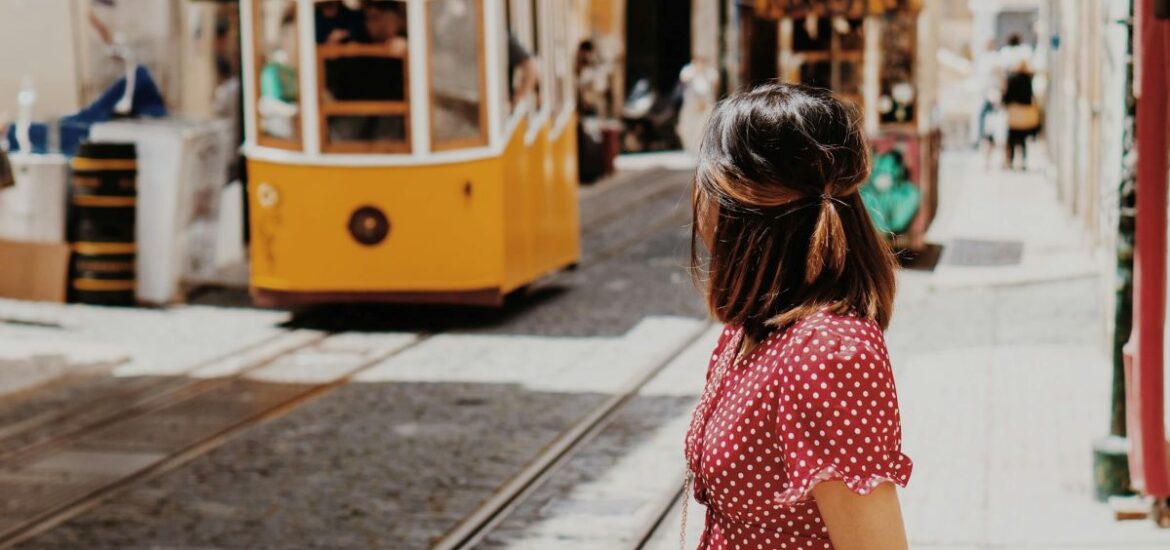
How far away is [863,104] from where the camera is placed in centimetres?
1430

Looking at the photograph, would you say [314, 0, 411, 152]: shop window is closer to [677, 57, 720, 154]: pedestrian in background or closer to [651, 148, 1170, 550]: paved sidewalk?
[651, 148, 1170, 550]: paved sidewalk

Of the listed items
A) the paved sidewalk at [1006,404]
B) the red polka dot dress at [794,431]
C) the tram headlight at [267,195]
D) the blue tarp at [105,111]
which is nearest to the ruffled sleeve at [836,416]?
the red polka dot dress at [794,431]

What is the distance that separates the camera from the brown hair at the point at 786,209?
7.41ft

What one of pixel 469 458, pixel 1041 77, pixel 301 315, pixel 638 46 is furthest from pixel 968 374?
pixel 638 46

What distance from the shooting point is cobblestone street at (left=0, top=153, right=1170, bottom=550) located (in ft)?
21.4

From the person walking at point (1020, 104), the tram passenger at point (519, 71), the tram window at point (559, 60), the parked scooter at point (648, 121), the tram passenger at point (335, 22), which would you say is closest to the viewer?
the tram passenger at point (335, 22)

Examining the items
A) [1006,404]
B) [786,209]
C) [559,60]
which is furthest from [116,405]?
[786,209]

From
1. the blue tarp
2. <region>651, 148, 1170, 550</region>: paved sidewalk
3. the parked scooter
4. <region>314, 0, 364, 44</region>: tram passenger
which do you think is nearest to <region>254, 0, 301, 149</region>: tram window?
<region>314, 0, 364, 44</region>: tram passenger

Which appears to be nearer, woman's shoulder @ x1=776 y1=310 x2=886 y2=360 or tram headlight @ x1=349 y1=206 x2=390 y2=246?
woman's shoulder @ x1=776 y1=310 x2=886 y2=360

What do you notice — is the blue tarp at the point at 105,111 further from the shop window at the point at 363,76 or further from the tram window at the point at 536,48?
the tram window at the point at 536,48

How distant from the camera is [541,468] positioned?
7.40 metres

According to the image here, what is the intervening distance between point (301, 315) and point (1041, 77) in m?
19.0

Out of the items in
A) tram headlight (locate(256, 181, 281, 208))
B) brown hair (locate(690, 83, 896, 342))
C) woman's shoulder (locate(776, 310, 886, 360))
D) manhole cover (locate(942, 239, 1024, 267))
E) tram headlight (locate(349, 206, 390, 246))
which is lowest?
manhole cover (locate(942, 239, 1024, 267))

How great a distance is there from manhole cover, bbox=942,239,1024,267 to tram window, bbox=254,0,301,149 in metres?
5.26
